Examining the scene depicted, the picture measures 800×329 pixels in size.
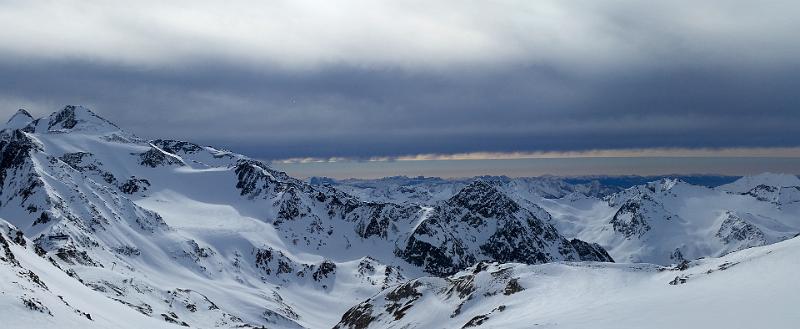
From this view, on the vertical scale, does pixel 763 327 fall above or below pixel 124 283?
above

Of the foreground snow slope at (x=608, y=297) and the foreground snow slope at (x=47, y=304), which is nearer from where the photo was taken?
the foreground snow slope at (x=47, y=304)

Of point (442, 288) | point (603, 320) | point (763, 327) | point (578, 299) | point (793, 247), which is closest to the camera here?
point (763, 327)

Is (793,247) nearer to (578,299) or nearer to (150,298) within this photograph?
(578,299)

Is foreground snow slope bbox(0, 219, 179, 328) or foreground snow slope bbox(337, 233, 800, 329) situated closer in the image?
foreground snow slope bbox(0, 219, 179, 328)

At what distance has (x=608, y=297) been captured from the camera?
7200 centimetres

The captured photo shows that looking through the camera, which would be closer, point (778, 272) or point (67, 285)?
point (778, 272)

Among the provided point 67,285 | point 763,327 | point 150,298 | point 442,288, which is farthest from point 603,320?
point 150,298

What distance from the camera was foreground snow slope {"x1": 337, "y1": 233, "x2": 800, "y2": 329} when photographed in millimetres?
46219

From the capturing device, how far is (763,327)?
3925cm

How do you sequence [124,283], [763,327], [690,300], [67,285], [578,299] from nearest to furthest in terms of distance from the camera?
1. [763,327]
2. [690,300]
3. [67,285]
4. [578,299]
5. [124,283]

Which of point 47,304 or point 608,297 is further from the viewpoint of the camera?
point 608,297

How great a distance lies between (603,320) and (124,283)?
446ft

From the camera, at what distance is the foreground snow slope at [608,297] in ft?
152

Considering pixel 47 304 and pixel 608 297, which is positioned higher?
pixel 47 304
